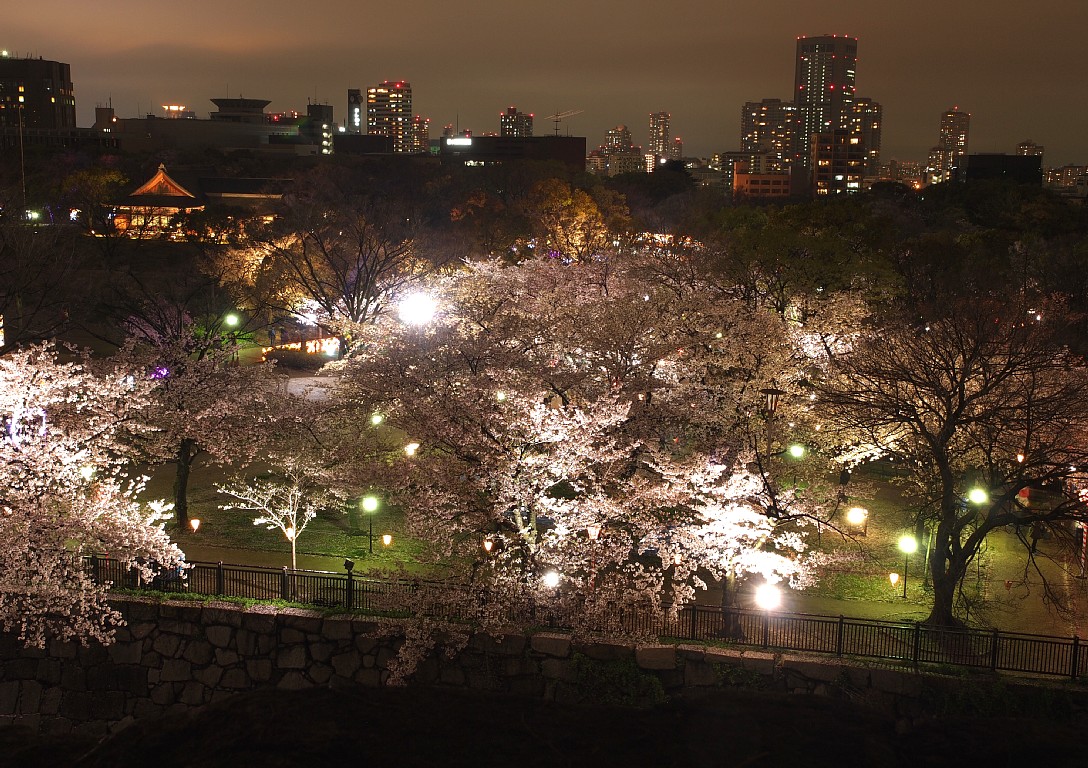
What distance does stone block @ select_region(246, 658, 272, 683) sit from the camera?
14938 mm

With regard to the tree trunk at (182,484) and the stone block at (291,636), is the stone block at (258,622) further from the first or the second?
the tree trunk at (182,484)

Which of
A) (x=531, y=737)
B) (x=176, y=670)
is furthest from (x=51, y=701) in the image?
(x=531, y=737)

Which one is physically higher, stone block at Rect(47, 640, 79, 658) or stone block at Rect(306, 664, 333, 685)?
stone block at Rect(47, 640, 79, 658)

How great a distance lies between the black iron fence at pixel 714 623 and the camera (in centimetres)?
1395

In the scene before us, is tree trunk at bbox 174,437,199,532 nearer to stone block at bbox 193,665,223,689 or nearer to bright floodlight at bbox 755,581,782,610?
stone block at bbox 193,665,223,689

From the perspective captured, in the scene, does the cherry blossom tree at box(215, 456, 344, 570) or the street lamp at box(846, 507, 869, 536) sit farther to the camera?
the street lamp at box(846, 507, 869, 536)

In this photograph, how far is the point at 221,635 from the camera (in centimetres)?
1509

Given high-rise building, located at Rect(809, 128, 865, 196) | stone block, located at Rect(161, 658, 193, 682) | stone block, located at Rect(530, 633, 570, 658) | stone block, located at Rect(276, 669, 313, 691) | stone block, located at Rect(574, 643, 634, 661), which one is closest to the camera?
stone block, located at Rect(574, 643, 634, 661)

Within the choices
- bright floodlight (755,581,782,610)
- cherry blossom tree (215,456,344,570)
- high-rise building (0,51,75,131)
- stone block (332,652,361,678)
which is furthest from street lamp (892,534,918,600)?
high-rise building (0,51,75,131)

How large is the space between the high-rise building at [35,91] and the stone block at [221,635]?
155 m

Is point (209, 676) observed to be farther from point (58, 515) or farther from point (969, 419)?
point (969, 419)

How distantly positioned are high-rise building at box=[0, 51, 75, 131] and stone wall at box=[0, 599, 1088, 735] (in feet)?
505

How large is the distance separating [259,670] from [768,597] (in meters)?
8.77

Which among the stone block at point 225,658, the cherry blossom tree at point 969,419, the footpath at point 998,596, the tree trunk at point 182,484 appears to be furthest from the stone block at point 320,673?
the cherry blossom tree at point 969,419
